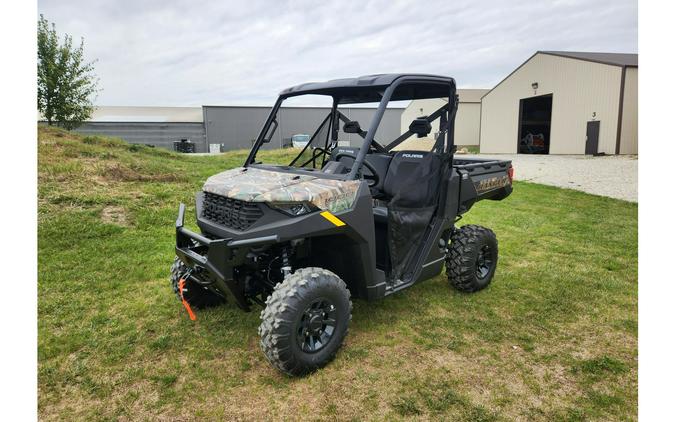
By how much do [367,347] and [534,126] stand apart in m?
27.1

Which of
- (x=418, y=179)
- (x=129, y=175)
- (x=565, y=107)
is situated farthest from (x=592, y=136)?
(x=418, y=179)

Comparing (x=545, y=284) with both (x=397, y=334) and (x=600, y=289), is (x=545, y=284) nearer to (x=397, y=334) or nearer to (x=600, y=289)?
(x=600, y=289)

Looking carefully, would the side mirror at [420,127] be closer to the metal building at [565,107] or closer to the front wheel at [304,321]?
the front wheel at [304,321]

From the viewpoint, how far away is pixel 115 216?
6.95m

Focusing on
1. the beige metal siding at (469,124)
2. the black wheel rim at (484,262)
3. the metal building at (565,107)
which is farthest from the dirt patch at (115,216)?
the beige metal siding at (469,124)

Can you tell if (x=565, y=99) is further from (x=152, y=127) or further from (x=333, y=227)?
(x=152, y=127)

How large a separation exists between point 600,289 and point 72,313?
5.14 metres

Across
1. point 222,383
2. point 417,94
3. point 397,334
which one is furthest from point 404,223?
point 222,383

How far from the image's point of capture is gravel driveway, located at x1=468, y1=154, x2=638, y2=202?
11.3m

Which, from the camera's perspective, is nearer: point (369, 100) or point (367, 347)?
point (367, 347)

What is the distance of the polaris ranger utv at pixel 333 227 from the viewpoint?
299 cm

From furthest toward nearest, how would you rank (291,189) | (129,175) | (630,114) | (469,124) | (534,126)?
1. (469,124)
2. (534,126)
3. (630,114)
4. (129,175)
5. (291,189)

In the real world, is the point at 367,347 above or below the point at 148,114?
below

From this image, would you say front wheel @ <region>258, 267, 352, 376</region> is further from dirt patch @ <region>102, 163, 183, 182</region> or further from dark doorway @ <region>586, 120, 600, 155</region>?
dark doorway @ <region>586, 120, 600, 155</region>
